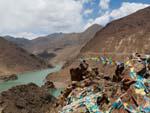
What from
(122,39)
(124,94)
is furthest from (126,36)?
(124,94)

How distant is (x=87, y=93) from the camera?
70.6 feet

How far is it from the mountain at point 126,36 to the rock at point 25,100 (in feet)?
157

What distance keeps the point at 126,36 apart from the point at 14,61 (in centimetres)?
5404

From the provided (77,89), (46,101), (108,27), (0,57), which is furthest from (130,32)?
(77,89)

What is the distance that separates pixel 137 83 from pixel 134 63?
2332mm

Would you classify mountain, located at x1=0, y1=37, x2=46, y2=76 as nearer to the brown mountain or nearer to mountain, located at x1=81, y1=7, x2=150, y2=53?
the brown mountain

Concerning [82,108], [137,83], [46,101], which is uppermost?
[137,83]

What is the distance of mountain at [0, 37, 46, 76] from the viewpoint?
141m

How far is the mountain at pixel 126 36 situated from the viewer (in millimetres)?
108875

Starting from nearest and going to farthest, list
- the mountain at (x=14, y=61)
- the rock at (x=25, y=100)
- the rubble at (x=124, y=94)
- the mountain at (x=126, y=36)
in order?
the rubble at (x=124, y=94), the rock at (x=25, y=100), the mountain at (x=126, y=36), the mountain at (x=14, y=61)

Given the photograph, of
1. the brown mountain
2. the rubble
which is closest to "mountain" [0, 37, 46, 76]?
the brown mountain

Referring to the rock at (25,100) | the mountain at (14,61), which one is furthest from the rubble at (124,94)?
the mountain at (14,61)

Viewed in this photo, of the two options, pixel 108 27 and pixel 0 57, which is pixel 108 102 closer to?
pixel 108 27

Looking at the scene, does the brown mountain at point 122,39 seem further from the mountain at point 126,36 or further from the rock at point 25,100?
the rock at point 25,100
